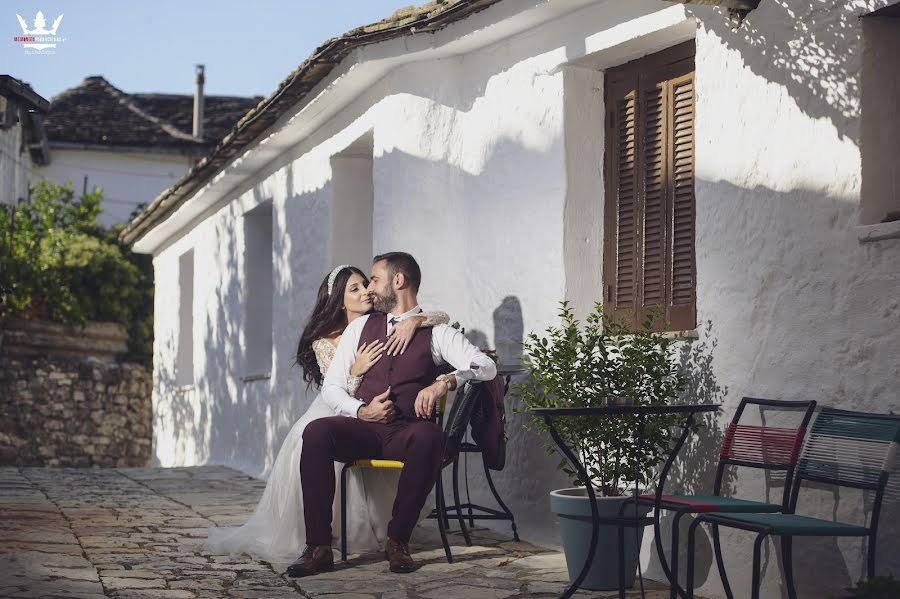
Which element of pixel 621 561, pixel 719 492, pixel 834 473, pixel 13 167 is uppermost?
pixel 13 167

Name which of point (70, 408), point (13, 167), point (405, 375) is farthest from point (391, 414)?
point (13, 167)

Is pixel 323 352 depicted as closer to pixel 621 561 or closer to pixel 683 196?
pixel 683 196

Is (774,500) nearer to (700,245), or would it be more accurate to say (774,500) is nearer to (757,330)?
(757,330)

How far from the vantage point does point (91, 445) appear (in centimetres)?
2023

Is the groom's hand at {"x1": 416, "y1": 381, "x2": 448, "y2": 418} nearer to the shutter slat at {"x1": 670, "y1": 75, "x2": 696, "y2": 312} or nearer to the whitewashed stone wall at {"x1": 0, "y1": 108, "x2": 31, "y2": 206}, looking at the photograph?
the shutter slat at {"x1": 670, "y1": 75, "x2": 696, "y2": 312}

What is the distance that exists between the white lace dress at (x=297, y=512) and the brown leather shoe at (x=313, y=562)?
1.61 ft

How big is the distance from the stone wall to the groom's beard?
46.7ft

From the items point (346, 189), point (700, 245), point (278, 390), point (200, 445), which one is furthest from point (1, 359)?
point (700, 245)

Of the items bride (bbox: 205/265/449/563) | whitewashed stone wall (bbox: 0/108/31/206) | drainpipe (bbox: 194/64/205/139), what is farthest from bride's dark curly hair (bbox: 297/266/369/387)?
drainpipe (bbox: 194/64/205/139)

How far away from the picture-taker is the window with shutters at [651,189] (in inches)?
241

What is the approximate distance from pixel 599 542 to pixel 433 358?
150cm

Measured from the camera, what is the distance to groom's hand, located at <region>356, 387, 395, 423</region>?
241 inches

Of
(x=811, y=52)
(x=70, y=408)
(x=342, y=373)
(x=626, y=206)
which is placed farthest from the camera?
(x=70, y=408)

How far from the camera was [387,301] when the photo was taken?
653 centimetres
